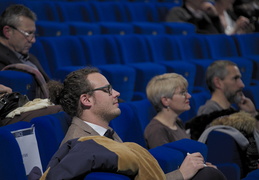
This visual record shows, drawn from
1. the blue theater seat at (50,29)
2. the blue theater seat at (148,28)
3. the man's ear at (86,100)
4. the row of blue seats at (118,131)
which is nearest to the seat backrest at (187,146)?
the row of blue seats at (118,131)

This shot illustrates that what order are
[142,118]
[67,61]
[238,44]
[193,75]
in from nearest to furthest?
[142,118]
[67,61]
[193,75]
[238,44]

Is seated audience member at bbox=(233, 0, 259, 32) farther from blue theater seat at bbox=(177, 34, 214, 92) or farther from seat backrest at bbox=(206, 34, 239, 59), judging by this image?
blue theater seat at bbox=(177, 34, 214, 92)

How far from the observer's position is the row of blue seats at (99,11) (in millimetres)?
1640

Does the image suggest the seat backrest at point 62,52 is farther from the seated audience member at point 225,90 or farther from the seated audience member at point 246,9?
the seated audience member at point 246,9

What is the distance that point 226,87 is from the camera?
4.20 ft

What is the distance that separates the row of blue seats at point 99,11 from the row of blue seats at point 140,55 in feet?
0.82

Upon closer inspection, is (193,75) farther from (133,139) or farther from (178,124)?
(133,139)

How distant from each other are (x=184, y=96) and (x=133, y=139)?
0.58 ft

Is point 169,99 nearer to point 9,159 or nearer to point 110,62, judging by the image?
point 110,62

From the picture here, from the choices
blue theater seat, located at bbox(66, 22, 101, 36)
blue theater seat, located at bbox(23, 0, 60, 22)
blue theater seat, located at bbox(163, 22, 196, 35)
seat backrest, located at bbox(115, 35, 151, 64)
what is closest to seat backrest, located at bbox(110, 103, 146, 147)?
seat backrest, located at bbox(115, 35, 151, 64)

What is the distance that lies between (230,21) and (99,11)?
1.66 feet

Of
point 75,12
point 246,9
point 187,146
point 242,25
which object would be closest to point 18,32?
point 187,146

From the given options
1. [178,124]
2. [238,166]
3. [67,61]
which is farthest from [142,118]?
[67,61]

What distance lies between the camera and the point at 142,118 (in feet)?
3.49
